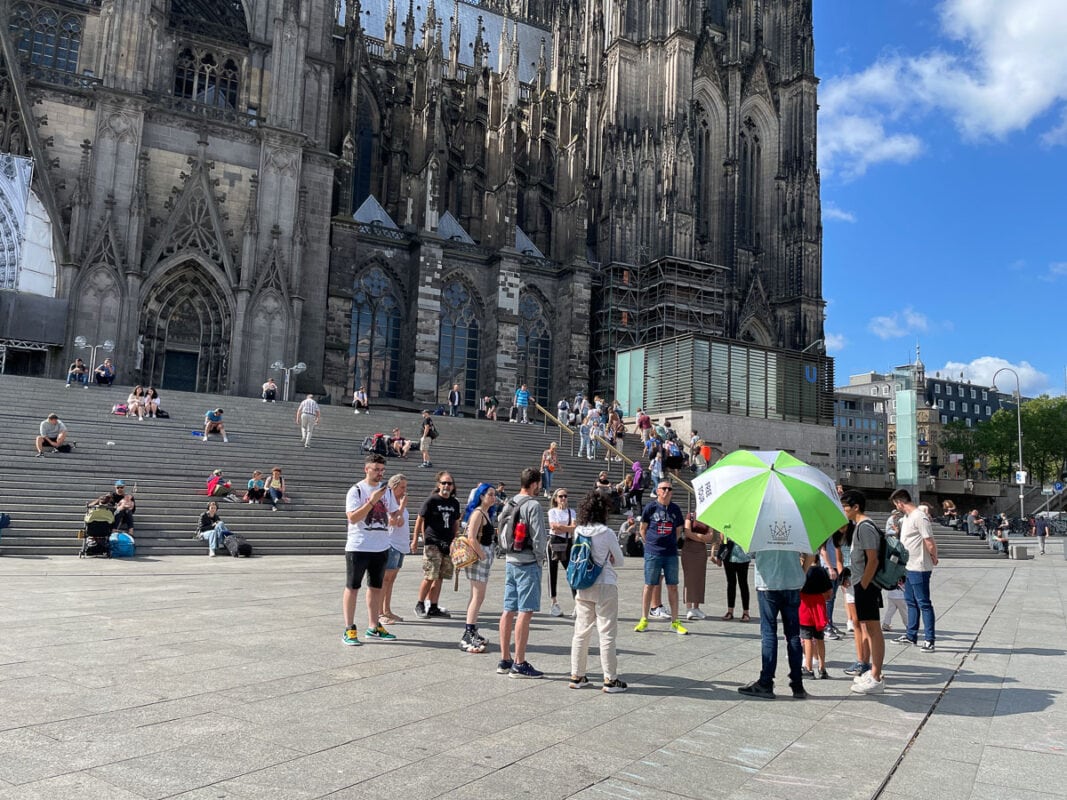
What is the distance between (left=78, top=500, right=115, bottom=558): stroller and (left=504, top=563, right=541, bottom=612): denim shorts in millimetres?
9351

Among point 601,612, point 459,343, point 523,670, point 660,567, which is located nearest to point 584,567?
point 601,612

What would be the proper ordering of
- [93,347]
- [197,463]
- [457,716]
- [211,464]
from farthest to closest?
1. [93,347]
2. [211,464]
3. [197,463]
4. [457,716]

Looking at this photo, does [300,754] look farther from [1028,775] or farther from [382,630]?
[1028,775]

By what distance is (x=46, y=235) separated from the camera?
2789 centimetres

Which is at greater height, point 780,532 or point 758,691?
point 780,532

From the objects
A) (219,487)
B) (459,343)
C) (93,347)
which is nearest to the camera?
(219,487)

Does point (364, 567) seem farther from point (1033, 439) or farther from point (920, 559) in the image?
point (1033, 439)

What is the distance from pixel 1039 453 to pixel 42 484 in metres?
72.7

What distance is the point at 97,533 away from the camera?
1317 centimetres

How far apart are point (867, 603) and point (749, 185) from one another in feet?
148

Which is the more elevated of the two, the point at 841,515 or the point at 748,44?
the point at 748,44

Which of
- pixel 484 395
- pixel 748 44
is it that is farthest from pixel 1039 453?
pixel 484 395

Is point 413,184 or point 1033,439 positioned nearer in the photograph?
point 413,184

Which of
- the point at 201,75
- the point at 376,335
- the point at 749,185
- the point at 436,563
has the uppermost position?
the point at 749,185
